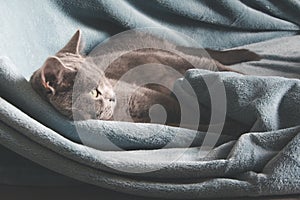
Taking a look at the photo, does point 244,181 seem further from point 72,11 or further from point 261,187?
point 72,11

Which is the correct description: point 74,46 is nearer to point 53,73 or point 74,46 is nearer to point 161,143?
point 53,73

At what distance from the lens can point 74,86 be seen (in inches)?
38.5

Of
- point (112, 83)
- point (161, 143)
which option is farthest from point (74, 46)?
point (161, 143)

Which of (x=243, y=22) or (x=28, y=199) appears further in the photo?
(x=243, y=22)

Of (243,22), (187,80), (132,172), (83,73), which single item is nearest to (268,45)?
(243,22)

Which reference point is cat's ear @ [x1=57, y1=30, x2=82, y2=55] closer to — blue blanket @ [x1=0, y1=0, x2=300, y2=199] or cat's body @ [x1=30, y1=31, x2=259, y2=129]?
cat's body @ [x1=30, y1=31, x2=259, y2=129]

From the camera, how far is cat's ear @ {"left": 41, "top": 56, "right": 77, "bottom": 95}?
36.6 inches

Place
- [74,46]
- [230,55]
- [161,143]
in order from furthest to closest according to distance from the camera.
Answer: [230,55], [74,46], [161,143]

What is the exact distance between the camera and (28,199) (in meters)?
0.81

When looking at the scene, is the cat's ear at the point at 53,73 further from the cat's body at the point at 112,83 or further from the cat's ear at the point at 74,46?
the cat's ear at the point at 74,46

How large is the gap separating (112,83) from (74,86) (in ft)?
0.74

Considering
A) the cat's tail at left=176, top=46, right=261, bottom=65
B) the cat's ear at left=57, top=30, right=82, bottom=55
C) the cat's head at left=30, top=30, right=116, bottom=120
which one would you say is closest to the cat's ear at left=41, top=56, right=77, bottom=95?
the cat's head at left=30, top=30, right=116, bottom=120

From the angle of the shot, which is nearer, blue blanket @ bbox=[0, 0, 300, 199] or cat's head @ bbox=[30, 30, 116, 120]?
blue blanket @ bbox=[0, 0, 300, 199]

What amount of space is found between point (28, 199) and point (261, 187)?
371 mm
